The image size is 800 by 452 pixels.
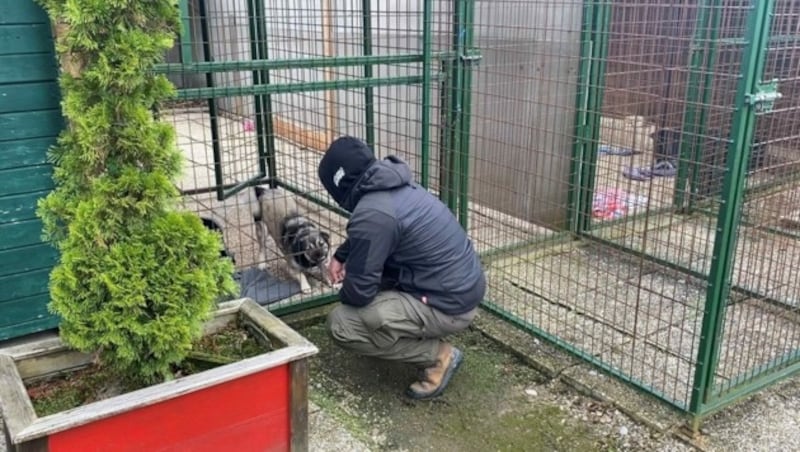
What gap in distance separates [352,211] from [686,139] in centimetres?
297

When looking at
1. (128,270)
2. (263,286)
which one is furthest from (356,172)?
(263,286)

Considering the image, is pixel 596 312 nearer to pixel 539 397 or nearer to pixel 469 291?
pixel 539 397

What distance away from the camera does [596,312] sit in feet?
13.3

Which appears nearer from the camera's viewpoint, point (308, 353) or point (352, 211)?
point (308, 353)

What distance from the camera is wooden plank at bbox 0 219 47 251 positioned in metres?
3.13

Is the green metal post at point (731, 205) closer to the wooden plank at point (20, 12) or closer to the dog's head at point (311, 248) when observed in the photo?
the dog's head at point (311, 248)

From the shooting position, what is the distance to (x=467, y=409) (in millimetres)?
3201

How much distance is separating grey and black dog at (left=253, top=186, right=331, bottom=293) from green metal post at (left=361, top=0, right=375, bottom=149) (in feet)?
2.26

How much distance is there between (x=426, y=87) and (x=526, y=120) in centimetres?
99

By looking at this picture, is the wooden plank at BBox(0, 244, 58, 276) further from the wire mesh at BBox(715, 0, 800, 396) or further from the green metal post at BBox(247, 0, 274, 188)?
the wire mesh at BBox(715, 0, 800, 396)

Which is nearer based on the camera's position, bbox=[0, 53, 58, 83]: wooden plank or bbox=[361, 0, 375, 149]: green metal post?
bbox=[0, 53, 58, 83]: wooden plank

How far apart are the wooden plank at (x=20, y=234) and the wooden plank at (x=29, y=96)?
1.69ft

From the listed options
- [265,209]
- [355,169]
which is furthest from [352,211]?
[265,209]

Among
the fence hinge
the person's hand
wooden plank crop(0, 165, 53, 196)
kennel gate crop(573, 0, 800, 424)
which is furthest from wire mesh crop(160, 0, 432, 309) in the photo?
kennel gate crop(573, 0, 800, 424)
